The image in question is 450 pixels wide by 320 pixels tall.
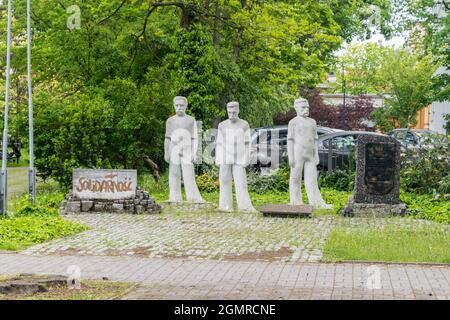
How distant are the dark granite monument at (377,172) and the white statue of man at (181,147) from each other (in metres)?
3.88

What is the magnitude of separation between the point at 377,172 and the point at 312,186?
1690 mm

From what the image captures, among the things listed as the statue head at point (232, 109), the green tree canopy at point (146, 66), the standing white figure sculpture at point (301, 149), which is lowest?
the standing white figure sculpture at point (301, 149)

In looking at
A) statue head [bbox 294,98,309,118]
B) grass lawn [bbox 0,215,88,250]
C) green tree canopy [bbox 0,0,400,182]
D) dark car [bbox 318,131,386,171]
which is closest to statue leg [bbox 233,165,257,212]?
statue head [bbox 294,98,309,118]

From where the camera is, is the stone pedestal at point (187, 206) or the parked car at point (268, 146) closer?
the stone pedestal at point (187, 206)

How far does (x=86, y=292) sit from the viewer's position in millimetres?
9508

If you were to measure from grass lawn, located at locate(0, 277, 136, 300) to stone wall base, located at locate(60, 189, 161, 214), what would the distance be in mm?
9240

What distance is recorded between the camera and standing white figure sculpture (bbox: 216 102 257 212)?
19.7m

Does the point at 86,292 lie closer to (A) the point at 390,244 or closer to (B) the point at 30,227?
(A) the point at 390,244

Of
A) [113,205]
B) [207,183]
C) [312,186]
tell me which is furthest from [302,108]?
[207,183]

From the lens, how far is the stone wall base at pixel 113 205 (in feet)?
64.0

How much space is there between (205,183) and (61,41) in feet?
22.6

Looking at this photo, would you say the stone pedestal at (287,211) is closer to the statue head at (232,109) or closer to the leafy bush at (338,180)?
the statue head at (232,109)

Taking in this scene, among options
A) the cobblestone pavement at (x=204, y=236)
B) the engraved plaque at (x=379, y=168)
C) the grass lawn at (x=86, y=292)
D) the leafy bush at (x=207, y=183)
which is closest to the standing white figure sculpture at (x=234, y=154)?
the cobblestone pavement at (x=204, y=236)
